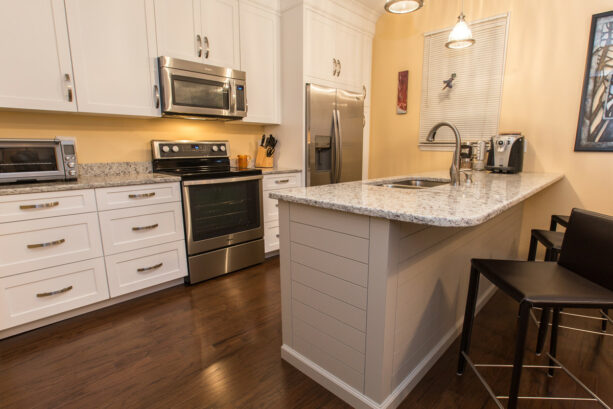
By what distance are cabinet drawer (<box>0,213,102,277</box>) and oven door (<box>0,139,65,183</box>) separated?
30 cm

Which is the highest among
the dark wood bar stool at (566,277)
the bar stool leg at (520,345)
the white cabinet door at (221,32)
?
the white cabinet door at (221,32)

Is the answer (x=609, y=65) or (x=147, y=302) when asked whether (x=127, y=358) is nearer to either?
(x=147, y=302)

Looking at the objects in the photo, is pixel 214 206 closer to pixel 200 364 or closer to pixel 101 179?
pixel 101 179

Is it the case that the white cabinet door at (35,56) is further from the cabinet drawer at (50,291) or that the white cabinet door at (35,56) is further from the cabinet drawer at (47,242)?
the cabinet drawer at (50,291)

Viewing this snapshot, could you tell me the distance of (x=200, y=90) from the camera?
262 cm

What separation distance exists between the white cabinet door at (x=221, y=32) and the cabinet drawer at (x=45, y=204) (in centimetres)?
149

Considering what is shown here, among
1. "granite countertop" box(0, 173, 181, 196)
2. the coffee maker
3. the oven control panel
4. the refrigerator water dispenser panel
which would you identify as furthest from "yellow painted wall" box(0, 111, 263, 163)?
the coffee maker

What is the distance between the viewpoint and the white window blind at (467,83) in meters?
2.85

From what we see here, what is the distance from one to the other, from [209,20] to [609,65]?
3.12 meters

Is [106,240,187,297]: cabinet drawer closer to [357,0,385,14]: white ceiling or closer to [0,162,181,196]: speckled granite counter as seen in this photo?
[0,162,181,196]: speckled granite counter

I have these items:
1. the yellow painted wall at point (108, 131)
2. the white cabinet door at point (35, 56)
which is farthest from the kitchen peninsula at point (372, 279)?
the yellow painted wall at point (108, 131)

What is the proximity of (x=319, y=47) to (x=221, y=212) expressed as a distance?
192cm

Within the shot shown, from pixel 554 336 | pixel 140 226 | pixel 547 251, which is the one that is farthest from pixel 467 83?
pixel 140 226

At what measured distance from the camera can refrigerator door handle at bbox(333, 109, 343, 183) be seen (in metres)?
3.33
